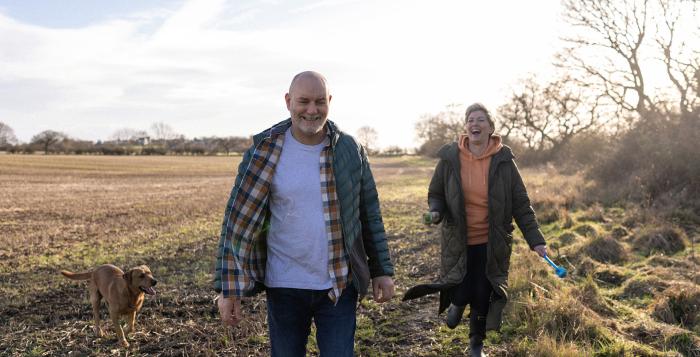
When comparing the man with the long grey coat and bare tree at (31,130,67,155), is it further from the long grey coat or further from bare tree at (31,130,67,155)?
bare tree at (31,130,67,155)

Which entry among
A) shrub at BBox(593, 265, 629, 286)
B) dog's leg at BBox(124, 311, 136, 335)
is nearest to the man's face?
dog's leg at BBox(124, 311, 136, 335)

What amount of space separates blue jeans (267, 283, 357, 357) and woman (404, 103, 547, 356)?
4.53ft

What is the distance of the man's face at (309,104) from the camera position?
262 cm

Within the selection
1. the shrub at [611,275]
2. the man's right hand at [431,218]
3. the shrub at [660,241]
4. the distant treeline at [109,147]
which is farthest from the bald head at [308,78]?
the distant treeline at [109,147]

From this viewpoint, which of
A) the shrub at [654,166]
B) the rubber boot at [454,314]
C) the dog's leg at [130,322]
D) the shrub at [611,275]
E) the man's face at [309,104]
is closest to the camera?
the man's face at [309,104]

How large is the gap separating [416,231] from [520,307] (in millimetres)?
6273

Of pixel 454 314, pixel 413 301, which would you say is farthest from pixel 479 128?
pixel 413 301

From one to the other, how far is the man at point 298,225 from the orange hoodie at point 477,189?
171 centimetres

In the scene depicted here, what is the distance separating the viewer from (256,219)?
2.71 meters

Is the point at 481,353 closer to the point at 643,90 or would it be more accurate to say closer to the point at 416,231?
the point at 416,231

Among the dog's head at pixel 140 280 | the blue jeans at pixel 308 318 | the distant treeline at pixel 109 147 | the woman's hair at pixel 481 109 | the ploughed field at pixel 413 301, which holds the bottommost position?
the ploughed field at pixel 413 301

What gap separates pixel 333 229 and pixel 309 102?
659 mm

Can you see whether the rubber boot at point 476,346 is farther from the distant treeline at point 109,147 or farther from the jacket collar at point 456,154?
the distant treeline at point 109,147

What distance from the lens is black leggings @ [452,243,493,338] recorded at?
4301 mm
